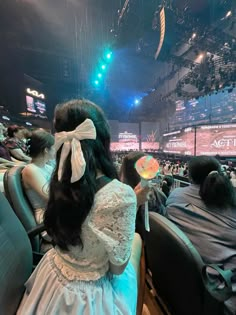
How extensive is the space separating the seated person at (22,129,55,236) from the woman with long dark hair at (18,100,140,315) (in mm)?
633

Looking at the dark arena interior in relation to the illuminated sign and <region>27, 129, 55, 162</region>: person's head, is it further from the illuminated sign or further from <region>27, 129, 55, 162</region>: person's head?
the illuminated sign

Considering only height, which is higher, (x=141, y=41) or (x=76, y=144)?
(x=141, y=41)

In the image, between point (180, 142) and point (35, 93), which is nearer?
point (180, 142)

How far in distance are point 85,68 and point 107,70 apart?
6.58ft

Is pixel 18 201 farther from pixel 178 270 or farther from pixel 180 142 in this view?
pixel 180 142

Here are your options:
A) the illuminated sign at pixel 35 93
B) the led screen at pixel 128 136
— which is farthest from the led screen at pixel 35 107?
the led screen at pixel 128 136

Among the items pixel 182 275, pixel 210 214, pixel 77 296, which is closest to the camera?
pixel 77 296

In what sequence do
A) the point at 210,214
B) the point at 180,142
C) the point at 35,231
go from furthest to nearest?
the point at 180,142 → the point at 35,231 → the point at 210,214

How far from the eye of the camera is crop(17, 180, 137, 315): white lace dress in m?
0.56

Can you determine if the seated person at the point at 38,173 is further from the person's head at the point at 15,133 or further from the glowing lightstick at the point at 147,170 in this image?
the person's head at the point at 15,133

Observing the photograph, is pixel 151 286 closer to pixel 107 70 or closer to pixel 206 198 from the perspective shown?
pixel 206 198

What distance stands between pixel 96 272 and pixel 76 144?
0.39 m

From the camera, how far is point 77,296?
56cm

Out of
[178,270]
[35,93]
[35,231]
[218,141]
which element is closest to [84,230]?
[178,270]
